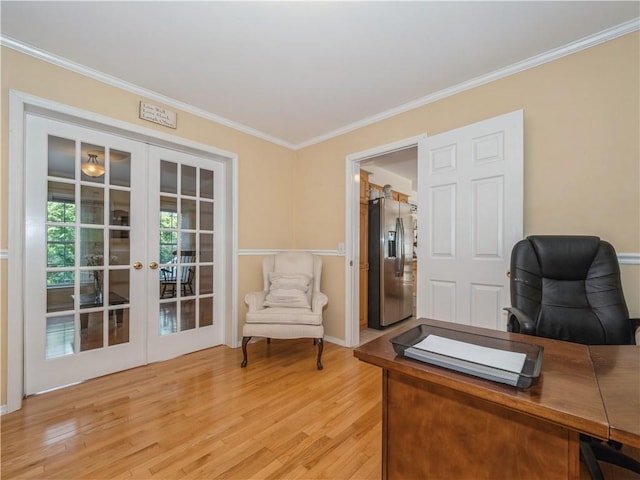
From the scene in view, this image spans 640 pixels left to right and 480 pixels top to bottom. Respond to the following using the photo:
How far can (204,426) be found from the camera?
174 cm

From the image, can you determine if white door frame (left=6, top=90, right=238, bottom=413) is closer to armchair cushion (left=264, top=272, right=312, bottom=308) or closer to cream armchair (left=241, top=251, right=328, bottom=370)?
cream armchair (left=241, top=251, right=328, bottom=370)

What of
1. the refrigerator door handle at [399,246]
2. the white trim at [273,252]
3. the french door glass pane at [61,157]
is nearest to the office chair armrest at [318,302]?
the white trim at [273,252]

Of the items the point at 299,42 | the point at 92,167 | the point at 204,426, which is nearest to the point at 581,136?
the point at 299,42

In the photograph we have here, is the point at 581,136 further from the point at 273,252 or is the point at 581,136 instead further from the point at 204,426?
the point at 204,426

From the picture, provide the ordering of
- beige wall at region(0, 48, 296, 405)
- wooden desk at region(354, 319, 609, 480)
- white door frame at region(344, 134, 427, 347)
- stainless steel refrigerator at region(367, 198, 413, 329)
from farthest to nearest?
stainless steel refrigerator at region(367, 198, 413, 329) → white door frame at region(344, 134, 427, 347) → beige wall at region(0, 48, 296, 405) → wooden desk at region(354, 319, 609, 480)

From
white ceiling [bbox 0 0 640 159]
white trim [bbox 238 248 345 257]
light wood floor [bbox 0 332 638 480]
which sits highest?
white ceiling [bbox 0 0 640 159]

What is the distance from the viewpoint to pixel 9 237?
1.88m

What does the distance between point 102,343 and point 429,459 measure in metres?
2.58

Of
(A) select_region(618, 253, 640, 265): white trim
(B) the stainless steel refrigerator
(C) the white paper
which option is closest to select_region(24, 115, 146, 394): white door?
(C) the white paper

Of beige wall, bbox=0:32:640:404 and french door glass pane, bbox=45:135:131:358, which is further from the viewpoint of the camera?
french door glass pane, bbox=45:135:131:358

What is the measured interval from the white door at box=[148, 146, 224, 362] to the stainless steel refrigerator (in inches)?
76.3

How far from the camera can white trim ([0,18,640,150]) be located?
1.85 meters

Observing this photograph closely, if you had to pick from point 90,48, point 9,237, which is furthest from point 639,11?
point 9,237

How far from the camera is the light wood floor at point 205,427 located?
1422mm
